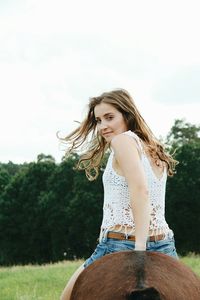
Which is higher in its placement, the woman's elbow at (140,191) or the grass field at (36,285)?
the woman's elbow at (140,191)

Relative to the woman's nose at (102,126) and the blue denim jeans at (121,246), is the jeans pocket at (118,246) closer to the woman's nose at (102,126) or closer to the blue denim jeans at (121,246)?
the blue denim jeans at (121,246)

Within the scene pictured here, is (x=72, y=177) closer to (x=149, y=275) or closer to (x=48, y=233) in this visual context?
(x=48, y=233)

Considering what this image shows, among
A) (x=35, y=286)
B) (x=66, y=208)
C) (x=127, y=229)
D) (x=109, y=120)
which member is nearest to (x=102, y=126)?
(x=109, y=120)

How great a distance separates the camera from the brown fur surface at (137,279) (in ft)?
9.46

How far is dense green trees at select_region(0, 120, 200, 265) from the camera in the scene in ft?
146

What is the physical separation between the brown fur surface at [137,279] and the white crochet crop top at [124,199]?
0.50m

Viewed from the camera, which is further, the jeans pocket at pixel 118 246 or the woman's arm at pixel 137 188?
the jeans pocket at pixel 118 246

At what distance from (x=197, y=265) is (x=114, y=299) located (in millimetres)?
10739

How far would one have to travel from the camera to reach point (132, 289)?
9.43 feet

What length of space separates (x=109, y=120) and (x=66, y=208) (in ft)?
142

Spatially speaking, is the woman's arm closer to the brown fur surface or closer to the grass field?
the brown fur surface

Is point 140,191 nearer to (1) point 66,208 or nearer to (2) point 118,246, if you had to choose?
(2) point 118,246

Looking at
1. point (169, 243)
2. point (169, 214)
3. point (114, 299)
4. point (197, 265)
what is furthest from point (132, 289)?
point (169, 214)

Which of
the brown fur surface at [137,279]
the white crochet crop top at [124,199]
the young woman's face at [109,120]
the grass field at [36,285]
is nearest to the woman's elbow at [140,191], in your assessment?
the white crochet crop top at [124,199]
